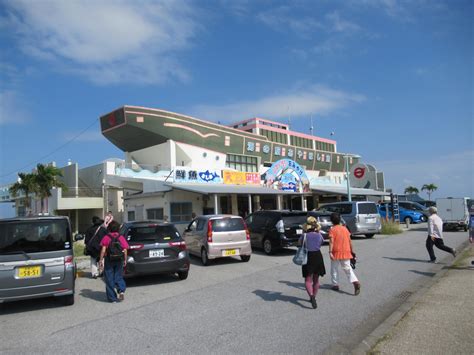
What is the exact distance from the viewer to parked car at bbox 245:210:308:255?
12.9 meters

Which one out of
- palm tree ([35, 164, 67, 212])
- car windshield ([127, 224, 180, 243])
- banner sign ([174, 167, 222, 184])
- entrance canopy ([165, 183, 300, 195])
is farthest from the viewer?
palm tree ([35, 164, 67, 212])

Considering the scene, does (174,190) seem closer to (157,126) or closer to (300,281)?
(157,126)

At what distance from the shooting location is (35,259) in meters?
6.53

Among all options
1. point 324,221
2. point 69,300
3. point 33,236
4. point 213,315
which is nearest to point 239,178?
point 324,221

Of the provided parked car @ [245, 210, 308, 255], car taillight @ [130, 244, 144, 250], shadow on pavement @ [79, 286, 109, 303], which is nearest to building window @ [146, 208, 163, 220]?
parked car @ [245, 210, 308, 255]

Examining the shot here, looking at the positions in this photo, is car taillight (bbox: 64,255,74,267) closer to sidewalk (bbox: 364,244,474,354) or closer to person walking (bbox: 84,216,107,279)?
person walking (bbox: 84,216,107,279)

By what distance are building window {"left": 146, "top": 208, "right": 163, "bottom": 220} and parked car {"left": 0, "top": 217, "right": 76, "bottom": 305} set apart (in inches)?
553

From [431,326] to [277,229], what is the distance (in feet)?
26.8

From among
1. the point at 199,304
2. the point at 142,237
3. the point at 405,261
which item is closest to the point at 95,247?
the point at 142,237

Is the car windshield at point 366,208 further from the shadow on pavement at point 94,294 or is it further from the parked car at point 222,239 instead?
the shadow on pavement at point 94,294

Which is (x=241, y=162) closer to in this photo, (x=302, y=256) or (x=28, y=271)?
(x=302, y=256)

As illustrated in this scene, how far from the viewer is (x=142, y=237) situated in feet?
28.7

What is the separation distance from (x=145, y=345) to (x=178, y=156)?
81.7 ft

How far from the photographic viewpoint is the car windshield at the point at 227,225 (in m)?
11.4
